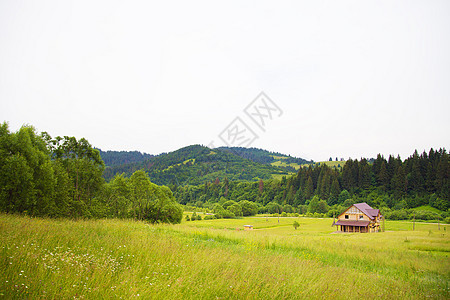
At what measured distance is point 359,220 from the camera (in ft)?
206

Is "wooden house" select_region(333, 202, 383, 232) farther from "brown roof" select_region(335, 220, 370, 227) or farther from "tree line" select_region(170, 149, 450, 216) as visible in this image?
"tree line" select_region(170, 149, 450, 216)

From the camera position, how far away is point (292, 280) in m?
6.06

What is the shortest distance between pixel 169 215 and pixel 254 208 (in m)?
73.9

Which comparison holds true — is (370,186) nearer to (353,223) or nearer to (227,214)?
(353,223)

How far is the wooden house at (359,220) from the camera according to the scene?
61000 mm

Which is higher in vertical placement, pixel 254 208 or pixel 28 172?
pixel 28 172

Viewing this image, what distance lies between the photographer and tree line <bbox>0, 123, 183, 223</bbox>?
19.1 meters

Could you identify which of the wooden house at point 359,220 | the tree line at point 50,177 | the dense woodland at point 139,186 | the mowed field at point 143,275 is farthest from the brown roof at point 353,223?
the mowed field at point 143,275

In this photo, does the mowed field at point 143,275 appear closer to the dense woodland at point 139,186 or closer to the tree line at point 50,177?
the tree line at point 50,177

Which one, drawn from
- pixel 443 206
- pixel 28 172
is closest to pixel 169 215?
pixel 28 172

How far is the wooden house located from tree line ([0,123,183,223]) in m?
53.2

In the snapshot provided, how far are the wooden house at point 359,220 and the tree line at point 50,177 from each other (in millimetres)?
53237

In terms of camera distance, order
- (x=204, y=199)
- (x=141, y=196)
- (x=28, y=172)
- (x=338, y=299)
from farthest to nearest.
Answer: (x=204, y=199) → (x=141, y=196) → (x=28, y=172) → (x=338, y=299)

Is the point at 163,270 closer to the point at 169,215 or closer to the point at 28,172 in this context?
the point at 28,172
